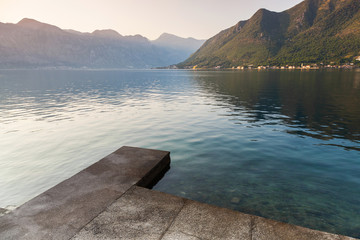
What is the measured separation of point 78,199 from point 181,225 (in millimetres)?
3749

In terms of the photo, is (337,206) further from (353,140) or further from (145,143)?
(145,143)

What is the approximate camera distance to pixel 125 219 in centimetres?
575

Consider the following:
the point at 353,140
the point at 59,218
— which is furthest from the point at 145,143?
the point at 353,140

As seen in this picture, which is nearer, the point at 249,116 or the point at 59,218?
the point at 59,218

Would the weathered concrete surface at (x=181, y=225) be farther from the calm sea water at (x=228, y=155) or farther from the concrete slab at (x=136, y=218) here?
the calm sea water at (x=228, y=155)

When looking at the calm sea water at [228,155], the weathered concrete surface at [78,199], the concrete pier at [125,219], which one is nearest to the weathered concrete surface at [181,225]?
the concrete pier at [125,219]

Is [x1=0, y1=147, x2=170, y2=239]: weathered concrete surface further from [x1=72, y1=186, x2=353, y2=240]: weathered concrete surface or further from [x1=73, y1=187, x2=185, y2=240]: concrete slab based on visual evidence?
[x1=72, y1=186, x2=353, y2=240]: weathered concrete surface

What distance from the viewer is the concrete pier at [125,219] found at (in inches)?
201

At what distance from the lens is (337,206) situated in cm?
816

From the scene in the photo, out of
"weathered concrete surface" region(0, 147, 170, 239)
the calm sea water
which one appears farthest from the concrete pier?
the calm sea water

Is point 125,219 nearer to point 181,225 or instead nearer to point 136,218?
point 136,218

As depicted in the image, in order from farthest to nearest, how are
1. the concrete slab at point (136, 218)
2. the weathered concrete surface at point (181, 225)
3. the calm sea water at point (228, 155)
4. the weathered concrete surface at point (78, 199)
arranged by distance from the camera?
the calm sea water at point (228, 155)
the weathered concrete surface at point (78, 199)
the concrete slab at point (136, 218)
the weathered concrete surface at point (181, 225)

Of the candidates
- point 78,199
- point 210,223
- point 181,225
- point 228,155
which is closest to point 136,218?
point 181,225

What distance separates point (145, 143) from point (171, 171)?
5.35 metres
